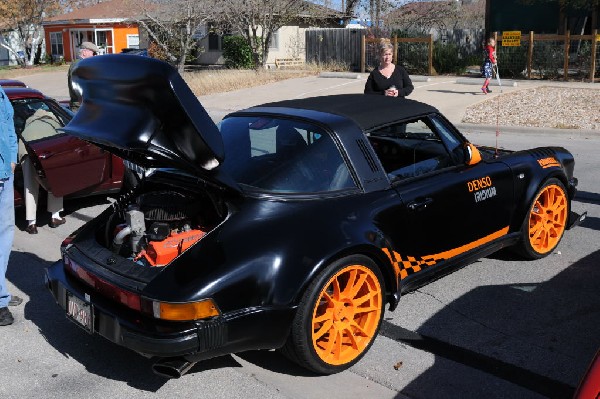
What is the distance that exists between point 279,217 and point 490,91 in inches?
695

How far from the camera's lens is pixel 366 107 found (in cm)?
495

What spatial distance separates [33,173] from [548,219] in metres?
5.11

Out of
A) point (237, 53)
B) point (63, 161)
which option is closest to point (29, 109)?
point (63, 161)

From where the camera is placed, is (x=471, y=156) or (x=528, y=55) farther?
(x=528, y=55)

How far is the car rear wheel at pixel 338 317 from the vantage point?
3832mm

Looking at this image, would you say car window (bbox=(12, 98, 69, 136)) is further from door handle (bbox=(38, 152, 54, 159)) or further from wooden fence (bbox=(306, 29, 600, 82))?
wooden fence (bbox=(306, 29, 600, 82))

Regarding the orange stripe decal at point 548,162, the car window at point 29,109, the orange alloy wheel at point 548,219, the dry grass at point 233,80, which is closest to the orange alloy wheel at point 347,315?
the orange alloy wheel at point 548,219

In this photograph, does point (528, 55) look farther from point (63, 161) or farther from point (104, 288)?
point (104, 288)

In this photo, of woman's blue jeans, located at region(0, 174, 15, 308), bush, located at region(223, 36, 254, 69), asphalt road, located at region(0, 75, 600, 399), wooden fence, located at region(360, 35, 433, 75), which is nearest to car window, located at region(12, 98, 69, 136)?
asphalt road, located at region(0, 75, 600, 399)

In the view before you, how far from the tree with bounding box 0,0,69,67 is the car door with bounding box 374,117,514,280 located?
4339 cm

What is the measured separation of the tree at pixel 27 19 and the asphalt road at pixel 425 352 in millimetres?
41943

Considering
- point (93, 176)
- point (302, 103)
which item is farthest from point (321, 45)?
point (302, 103)

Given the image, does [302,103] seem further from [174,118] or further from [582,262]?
[582,262]

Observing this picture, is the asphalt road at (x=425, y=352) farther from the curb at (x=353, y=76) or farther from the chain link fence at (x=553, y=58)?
the curb at (x=353, y=76)
